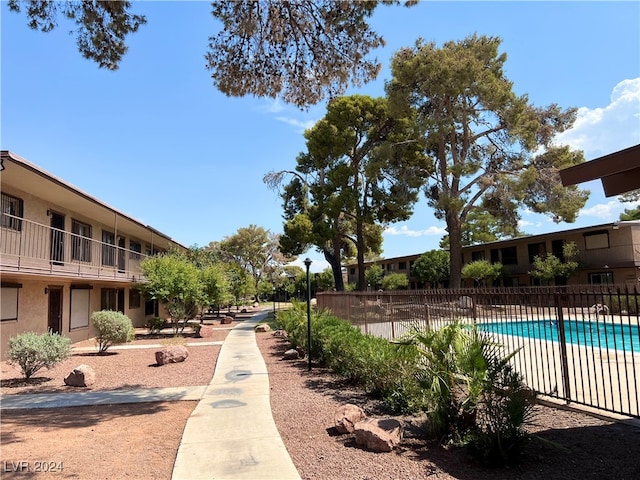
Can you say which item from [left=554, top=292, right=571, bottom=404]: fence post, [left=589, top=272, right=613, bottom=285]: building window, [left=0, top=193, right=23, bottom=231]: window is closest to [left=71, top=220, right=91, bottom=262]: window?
[left=0, top=193, right=23, bottom=231]: window

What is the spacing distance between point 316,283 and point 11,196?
51448mm

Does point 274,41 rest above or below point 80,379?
above

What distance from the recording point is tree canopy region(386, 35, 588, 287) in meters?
25.1

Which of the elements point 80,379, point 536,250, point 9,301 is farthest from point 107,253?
point 536,250

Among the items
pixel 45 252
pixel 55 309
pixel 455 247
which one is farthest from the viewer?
pixel 455 247

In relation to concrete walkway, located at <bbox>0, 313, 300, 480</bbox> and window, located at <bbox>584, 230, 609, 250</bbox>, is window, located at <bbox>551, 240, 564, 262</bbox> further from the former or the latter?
concrete walkway, located at <bbox>0, 313, 300, 480</bbox>

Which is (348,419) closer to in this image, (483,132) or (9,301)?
(9,301)

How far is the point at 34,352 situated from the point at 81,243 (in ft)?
28.4

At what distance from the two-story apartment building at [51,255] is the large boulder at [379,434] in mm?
10167

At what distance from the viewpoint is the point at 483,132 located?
2812cm

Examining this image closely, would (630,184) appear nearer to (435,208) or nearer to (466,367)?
(466,367)

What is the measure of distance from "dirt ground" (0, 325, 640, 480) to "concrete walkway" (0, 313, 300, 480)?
0.64 ft

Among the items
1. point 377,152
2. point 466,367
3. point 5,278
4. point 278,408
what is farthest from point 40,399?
point 377,152

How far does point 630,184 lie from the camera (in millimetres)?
5109
